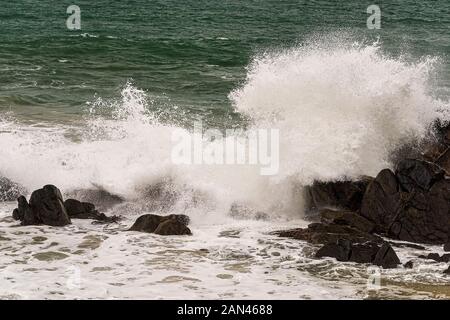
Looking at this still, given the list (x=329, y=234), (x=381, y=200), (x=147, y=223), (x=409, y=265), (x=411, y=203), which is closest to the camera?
(x=409, y=265)

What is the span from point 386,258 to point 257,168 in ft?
13.0

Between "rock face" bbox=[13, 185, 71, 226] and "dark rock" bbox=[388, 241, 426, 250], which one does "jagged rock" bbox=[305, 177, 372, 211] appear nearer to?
"dark rock" bbox=[388, 241, 426, 250]

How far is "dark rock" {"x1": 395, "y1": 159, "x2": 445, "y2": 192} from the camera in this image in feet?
37.9

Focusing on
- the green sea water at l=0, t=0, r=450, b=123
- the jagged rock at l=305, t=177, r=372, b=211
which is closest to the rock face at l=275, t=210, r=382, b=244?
the jagged rock at l=305, t=177, r=372, b=211

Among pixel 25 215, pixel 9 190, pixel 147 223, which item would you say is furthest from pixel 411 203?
pixel 9 190

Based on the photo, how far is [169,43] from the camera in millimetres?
32500

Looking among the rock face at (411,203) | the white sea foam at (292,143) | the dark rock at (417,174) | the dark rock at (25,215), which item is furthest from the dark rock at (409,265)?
the dark rock at (25,215)

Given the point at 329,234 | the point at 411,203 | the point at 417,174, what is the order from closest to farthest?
1. the point at 329,234
2. the point at 411,203
3. the point at 417,174

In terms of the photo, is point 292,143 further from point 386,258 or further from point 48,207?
point 48,207

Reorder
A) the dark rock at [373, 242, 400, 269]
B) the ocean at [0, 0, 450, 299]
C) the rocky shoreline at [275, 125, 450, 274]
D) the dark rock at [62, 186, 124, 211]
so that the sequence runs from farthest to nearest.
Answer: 1. the dark rock at [62, 186, 124, 211]
2. the rocky shoreline at [275, 125, 450, 274]
3. the dark rock at [373, 242, 400, 269]
4. the ocean at [0, 0, 450, 299]

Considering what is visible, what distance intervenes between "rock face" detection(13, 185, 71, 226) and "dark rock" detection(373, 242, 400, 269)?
4.54 m

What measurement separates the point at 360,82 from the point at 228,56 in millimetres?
17022
